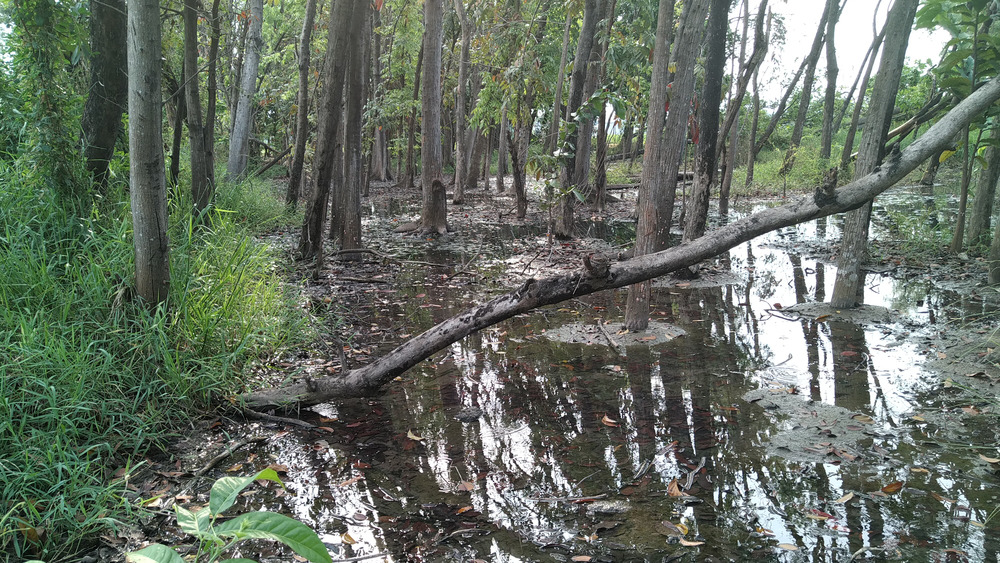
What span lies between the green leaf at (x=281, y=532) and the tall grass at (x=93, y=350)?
146cm

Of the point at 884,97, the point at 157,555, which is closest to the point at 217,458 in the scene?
the point at 157,555

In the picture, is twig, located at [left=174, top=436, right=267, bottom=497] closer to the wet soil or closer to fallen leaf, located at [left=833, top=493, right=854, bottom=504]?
the wet soil

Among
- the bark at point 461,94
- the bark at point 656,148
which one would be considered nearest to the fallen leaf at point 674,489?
the bark at point 656,148

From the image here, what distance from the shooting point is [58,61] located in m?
4.30

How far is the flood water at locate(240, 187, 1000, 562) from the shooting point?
271cm

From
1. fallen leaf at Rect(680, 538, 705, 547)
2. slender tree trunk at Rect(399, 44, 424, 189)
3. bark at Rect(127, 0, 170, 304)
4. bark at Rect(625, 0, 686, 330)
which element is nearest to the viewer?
fallen leaf at Rect(680, 538, 705, 547)

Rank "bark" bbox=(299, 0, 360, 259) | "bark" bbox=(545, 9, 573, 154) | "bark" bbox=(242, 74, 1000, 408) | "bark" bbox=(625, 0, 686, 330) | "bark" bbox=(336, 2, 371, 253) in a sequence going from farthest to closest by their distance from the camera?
"bark" bbox=(545, 9, 573, 154)
"bark" bbox=(336, 2, 371, 253)
"bark" bbox=(299, 0, 360, 259)
"bark" bbox=(625, 0, 686, 330)
"bark" bbox=(242, 74, 1000, 408)

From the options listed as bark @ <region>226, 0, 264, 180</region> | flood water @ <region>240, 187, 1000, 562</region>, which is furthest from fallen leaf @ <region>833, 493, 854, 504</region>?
bark @ <region>226, 0, 264, 180</region>

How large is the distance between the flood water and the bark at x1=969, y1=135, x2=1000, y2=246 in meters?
2.90

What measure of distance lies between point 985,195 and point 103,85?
9.93 metres

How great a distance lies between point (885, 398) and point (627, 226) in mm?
8678

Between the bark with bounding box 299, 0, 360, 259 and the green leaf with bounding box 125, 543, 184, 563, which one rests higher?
the bark with bounding box 299, 0, 360, 259

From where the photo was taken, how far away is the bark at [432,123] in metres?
10.0

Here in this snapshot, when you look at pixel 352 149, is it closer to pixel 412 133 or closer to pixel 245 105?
pixel 245 105
